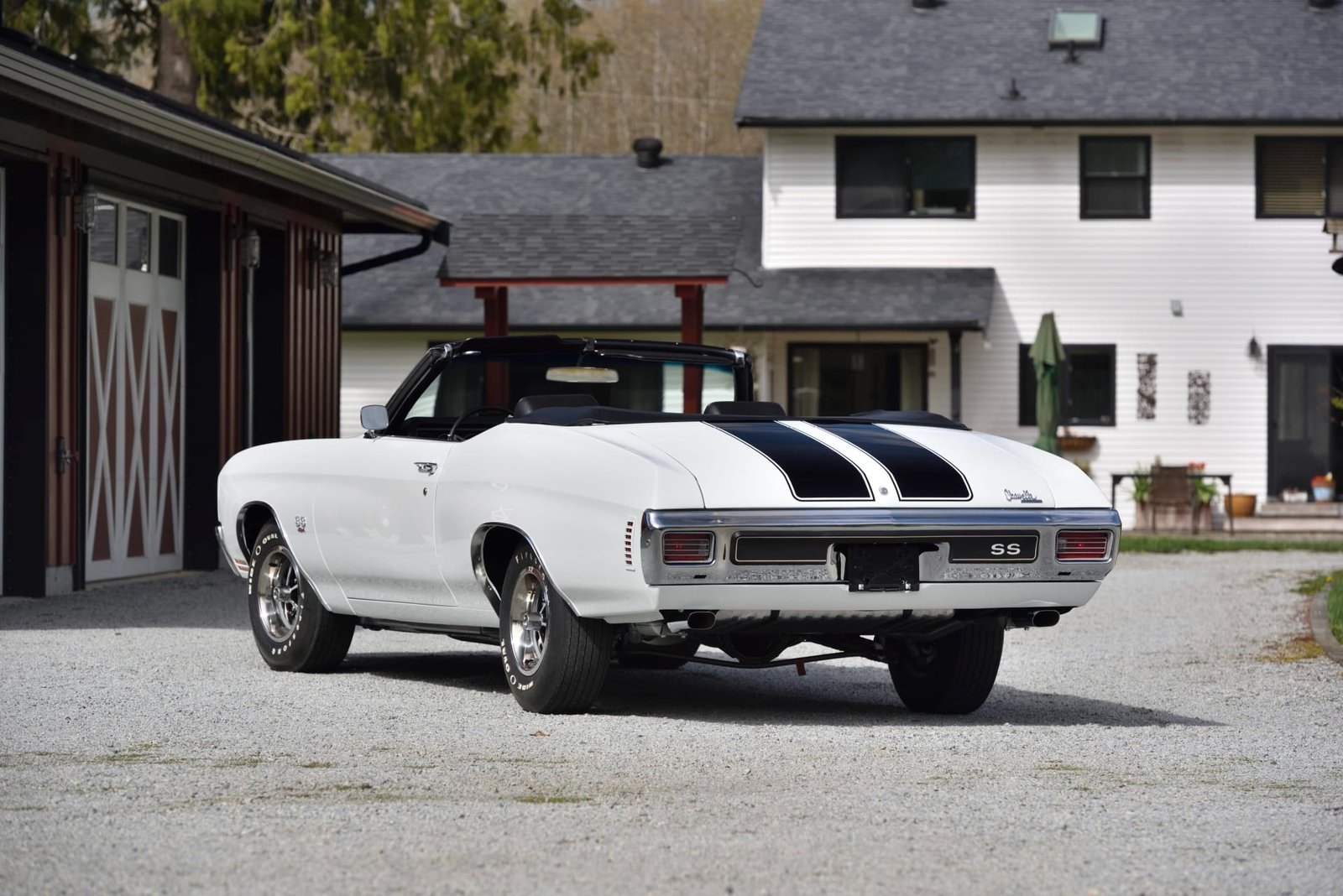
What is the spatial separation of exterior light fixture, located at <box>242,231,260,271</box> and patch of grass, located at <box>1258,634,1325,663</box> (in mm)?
9078

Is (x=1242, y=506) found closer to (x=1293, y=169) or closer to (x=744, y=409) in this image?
(x=1293, y=169)

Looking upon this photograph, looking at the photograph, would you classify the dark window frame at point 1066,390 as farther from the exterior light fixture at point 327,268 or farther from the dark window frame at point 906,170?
the exterior light fixture at point 327,268

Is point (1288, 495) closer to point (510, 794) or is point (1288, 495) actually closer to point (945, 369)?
point (945, 369)

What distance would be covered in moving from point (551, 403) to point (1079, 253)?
70.1 feet

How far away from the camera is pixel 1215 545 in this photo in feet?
77.9

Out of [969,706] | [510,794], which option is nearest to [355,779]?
[510,794]

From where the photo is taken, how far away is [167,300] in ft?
54.5

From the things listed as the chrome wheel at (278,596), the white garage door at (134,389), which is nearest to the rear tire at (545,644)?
the chrome wheel at (278,596)

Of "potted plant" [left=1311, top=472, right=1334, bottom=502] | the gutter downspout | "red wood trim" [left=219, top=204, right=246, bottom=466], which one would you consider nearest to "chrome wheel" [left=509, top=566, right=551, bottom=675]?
"red wood trim" [left=219, top=204, right=246, bottom=466]

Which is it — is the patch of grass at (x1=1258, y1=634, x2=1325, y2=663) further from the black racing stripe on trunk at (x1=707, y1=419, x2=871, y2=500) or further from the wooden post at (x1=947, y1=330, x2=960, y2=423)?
the wooden post at (x1=947, y1=330, x2=960, y2=423)

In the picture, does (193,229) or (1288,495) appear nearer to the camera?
(193,229)

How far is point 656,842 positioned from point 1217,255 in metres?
24.6

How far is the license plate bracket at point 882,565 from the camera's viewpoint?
24.4 feet

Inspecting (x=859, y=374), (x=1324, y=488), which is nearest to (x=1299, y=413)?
(x=1324, y=488)
